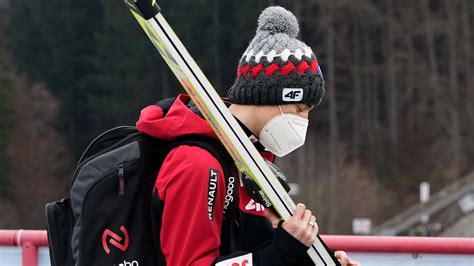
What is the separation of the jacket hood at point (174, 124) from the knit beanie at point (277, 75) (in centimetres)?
18

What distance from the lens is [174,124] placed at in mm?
3299

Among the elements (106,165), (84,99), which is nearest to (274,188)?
(106,165)

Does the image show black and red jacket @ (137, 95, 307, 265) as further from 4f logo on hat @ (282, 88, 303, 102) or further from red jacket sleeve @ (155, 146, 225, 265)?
4f logo on hat @ (282, 88, 303, 102)

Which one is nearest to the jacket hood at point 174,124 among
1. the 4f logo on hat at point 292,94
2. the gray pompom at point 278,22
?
the 4f logo on hat at point 292,94

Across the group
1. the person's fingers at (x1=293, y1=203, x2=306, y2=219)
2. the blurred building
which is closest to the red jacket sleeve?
the person's fingers at (x1=293, y1=203, x2=306, y2=219)

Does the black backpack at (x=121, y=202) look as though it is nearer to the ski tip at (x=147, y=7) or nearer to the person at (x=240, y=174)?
the person at (x=240, y=174)

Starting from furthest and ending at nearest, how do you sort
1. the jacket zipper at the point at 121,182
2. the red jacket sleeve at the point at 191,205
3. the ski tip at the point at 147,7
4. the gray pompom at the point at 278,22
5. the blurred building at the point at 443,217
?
the blurred building at the point at 443,217 → the gray pompom at the point at 278,22 → the jacket zipper at the point at 121,182 → the red jacket sleeve at the point at 191,205 → the ski tip at the point at 147,7

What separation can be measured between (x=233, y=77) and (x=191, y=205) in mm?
58322

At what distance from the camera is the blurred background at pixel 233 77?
56.0 meters

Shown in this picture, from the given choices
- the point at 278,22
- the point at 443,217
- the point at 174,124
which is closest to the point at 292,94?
→ the point at 278,22

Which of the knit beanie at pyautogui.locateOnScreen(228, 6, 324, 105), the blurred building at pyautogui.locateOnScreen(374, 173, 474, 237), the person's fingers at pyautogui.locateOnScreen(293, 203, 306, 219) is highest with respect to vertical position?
the knit beanie at pyautogui.locateOnScreen(228, 6, 324, 105)

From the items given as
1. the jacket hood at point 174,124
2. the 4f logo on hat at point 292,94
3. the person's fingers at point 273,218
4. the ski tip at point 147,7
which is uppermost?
the ski tip at point 147,7

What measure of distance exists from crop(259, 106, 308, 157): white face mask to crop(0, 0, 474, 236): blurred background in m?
49.8

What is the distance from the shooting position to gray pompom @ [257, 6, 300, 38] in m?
3.50
